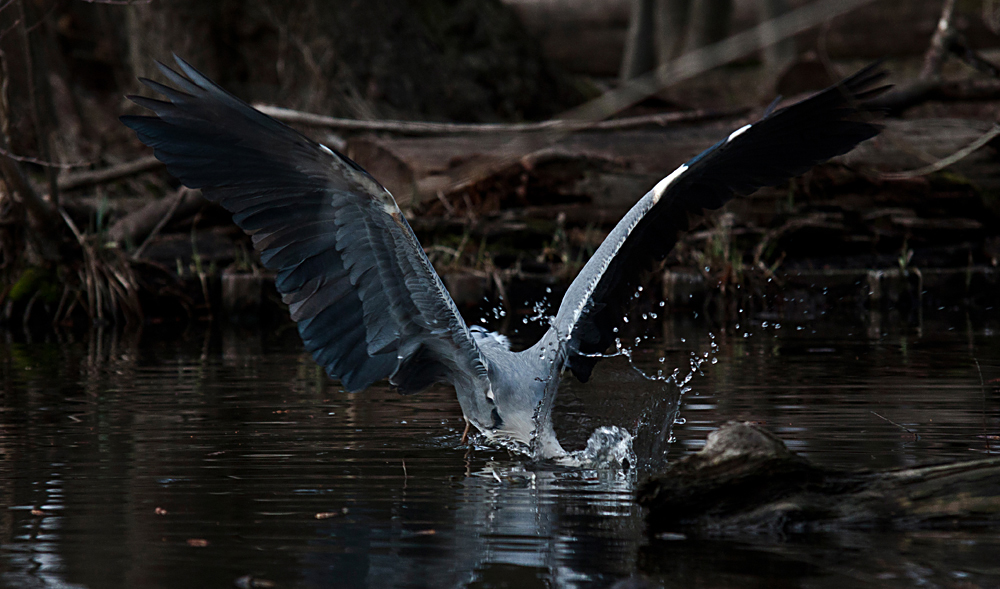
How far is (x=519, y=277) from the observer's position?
399 inches

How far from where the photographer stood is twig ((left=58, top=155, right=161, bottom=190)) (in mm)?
10641

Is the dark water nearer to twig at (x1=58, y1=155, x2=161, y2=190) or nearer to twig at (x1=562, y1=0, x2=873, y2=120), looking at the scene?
twig at (x1=562, y1=0, x2=873, y2=120)

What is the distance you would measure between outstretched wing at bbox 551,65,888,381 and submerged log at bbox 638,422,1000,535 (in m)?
1.66

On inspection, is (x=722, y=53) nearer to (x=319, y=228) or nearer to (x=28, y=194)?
(x=319, y=228)

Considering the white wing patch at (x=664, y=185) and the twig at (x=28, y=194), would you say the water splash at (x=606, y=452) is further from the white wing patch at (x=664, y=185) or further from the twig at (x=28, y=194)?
the twig at (x=28, y=194)

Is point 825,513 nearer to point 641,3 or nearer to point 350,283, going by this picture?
point 350,283

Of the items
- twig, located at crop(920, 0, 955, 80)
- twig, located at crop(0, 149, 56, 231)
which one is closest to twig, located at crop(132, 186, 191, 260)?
twig, located at crop(0, 149, 56, 231)

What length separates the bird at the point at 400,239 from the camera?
442cm

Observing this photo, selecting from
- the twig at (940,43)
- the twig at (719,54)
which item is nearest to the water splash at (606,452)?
the twig at (719,54)

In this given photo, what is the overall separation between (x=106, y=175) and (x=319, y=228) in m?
7.00

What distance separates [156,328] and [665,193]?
5.94 meters

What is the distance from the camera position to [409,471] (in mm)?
4258

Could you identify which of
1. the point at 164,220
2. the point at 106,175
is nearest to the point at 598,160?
the point at 164,220

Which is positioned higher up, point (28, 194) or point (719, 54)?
point (28, 194)
